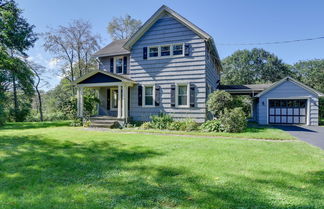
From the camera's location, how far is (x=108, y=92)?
602 inches

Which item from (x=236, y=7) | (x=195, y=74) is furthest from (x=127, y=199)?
(x=236, y=7)

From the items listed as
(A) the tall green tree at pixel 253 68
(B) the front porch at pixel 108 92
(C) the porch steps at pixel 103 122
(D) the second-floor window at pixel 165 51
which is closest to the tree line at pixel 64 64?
(A) the tall green tree at pixel 253 68

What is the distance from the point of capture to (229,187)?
3180 mm

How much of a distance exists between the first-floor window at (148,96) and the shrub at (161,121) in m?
1.38

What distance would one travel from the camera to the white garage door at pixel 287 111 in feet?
48.0

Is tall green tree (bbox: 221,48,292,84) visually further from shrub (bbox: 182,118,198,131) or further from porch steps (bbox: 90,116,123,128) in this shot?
porch steps (bbox: 90,116,123,128)

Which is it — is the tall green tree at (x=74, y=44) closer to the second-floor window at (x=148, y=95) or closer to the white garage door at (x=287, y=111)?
the second-floor window at (x=148, y=95)

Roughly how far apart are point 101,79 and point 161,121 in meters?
5.33

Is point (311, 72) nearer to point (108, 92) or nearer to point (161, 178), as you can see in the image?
point (108, 92)

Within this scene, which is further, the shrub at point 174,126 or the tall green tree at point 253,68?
the tall green tree at point 253,68

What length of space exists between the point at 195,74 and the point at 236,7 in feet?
24.9

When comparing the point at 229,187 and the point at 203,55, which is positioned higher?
the point at 203,55

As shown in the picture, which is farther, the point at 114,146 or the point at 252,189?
the point at 114,146

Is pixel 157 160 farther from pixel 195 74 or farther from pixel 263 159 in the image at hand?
pixel 195 74
